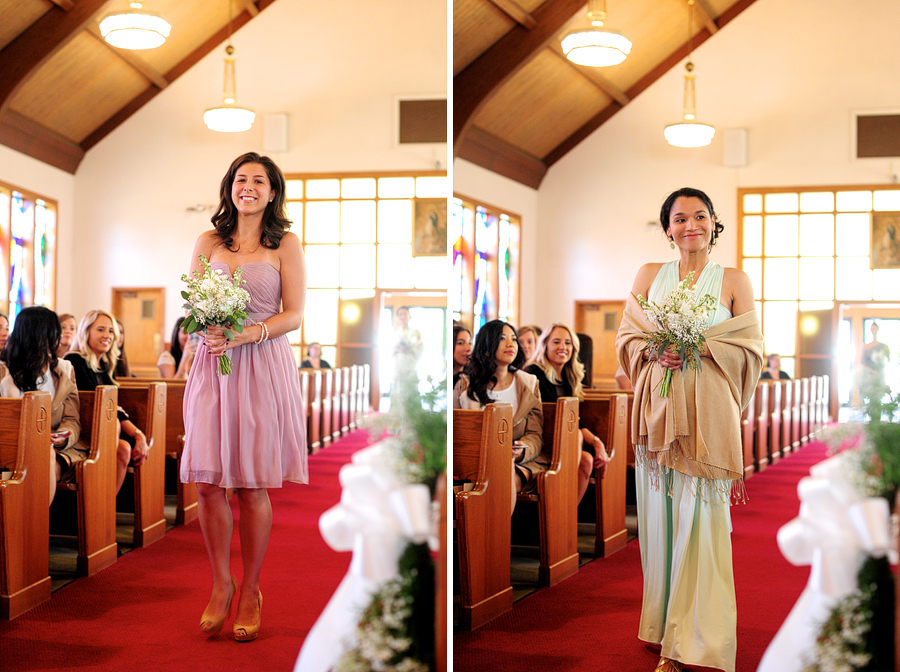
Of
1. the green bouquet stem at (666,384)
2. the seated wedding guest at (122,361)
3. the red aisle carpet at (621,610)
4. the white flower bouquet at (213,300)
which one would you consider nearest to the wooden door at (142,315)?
the seated wedding guest at (122,361)

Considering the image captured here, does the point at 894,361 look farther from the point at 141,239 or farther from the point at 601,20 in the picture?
the point at 141,239

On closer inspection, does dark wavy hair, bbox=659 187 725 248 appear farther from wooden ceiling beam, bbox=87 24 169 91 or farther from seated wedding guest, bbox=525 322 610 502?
wooden ceiling beam, bbox=87 24 169 91

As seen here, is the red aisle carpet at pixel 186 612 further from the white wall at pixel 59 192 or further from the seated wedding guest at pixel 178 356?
the white wall at pixel 59 192

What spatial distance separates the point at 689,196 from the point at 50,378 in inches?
92.4

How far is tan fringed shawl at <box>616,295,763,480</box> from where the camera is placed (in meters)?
2.63

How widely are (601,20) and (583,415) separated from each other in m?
2.06

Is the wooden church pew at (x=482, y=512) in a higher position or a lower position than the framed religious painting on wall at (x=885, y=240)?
lower

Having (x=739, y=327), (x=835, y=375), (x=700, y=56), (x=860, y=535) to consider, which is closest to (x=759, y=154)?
(x=700, y=56)

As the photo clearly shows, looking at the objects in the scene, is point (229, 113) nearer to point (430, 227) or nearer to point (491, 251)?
point (430, 227)

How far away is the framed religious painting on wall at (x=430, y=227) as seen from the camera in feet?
8.20

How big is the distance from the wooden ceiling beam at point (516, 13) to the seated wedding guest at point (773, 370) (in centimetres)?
165

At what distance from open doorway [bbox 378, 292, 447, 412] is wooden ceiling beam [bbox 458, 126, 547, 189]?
1.94 feet

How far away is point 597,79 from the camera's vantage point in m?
3.10

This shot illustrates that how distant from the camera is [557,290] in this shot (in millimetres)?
3133
